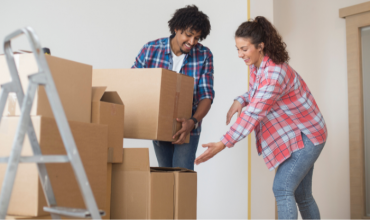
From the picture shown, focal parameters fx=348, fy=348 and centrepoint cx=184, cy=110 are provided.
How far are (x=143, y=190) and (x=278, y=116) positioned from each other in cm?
69

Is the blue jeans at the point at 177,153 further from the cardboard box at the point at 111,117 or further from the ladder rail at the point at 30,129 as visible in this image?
the ladder rail at the point at 30,129

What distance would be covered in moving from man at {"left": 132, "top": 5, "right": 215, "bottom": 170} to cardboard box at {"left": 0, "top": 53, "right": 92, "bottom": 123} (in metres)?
0.65

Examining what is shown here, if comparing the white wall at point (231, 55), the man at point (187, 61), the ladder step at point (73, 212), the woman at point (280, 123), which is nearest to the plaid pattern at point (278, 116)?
the woman at point (280, 123)

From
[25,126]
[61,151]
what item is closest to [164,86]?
[61,151]

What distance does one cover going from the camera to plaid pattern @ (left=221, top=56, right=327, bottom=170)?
152 cm

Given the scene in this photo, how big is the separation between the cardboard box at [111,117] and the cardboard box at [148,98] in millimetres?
148

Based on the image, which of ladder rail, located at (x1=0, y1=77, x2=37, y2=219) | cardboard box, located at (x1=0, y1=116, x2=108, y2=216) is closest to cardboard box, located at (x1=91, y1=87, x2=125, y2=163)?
cardboard box, located at (x1=0, y1=116, x2=108, y2=216)

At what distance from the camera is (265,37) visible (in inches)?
65.3

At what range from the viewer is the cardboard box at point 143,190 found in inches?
54.5

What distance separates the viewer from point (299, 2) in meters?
3.15

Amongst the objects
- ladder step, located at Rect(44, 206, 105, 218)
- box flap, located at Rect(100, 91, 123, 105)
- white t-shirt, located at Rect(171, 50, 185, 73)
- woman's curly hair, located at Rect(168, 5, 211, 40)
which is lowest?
ladder step, located at Rect(44, 206, 105, 218)

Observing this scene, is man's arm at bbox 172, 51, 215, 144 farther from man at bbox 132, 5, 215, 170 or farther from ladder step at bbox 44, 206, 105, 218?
ladder step at bbox 44, 206, 105, 218

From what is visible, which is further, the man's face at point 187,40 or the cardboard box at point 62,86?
the man's face at point 187,40

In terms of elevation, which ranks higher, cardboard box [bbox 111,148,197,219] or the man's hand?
the man's hand
